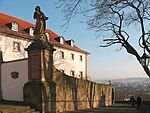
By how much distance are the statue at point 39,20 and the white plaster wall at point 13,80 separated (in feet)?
7.06

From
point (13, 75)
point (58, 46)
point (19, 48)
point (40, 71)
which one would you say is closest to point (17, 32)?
point (19, 48)

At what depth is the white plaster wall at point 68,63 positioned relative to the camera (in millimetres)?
39969

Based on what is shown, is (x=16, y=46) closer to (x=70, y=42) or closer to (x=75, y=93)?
(x=75, y=93)

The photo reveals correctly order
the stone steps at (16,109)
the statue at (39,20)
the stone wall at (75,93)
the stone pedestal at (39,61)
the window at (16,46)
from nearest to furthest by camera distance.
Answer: the stone steps at (16,109)
the stone pedestal at (39,61)
the statue at (39,20)
the stone wall at (75,93)
the window at (16,46)

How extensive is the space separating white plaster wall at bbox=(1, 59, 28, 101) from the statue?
2152mm

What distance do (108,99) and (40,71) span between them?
18.3 metres

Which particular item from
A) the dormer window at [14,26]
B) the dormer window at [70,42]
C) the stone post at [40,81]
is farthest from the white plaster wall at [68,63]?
the stone post at [40,81]

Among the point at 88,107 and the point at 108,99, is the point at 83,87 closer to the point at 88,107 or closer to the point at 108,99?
the point at 88,107

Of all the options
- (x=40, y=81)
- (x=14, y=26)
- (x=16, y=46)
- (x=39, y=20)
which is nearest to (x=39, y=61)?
(x=40, y=81)

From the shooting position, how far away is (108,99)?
36531 millimetres

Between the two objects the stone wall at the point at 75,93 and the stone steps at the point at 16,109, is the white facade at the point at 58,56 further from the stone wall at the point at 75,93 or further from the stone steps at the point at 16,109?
the stone steps at the point at 16,109

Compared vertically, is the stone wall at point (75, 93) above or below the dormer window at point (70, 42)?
below

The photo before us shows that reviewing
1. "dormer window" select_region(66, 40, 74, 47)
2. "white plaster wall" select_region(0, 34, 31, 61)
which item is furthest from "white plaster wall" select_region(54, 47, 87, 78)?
"white plaster wall" select_region(0, 34, 31, 61)

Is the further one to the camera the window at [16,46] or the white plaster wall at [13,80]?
the window at [16,46]
